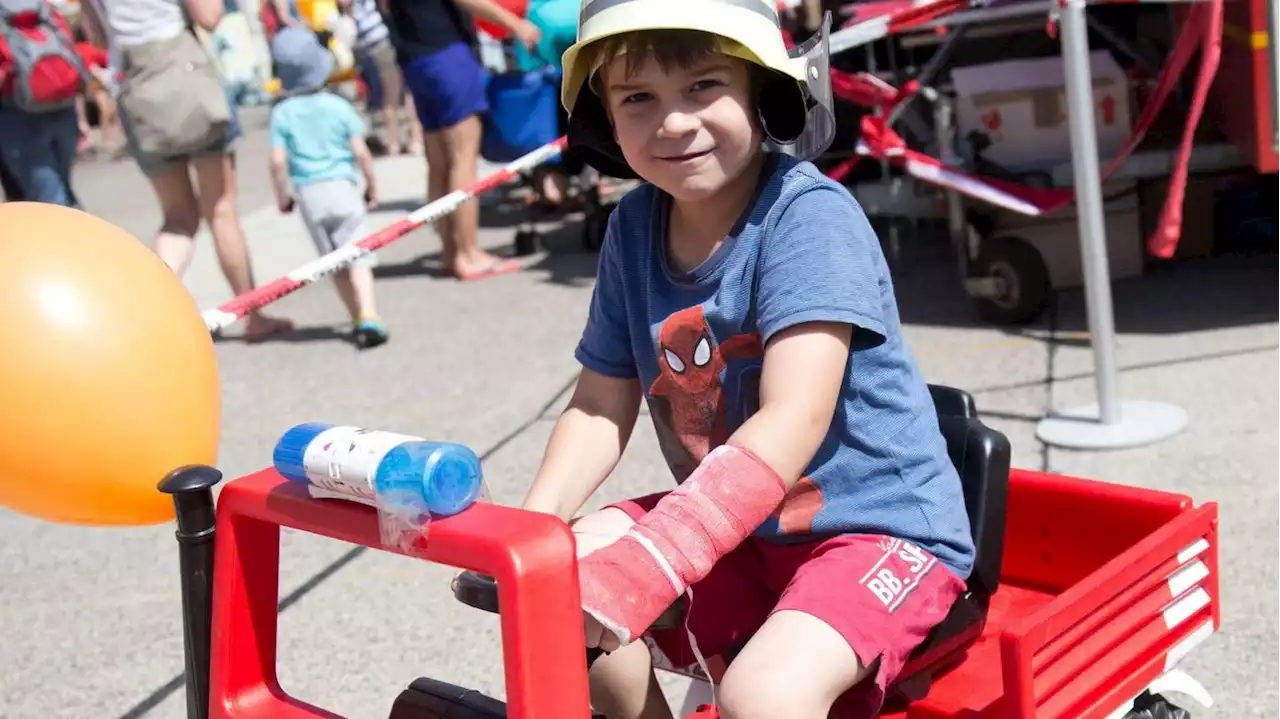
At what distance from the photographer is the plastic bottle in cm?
142

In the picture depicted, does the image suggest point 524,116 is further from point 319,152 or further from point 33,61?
point 33,61

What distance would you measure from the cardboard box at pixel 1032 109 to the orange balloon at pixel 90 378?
3.51 m

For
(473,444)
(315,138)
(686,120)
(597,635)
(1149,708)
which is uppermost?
(686,120)

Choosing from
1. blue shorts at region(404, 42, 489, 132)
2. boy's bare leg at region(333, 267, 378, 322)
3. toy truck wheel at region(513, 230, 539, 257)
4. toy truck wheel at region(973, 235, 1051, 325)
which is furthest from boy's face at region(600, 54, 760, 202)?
toy truck wheel at region(513, 230, 539, 257)

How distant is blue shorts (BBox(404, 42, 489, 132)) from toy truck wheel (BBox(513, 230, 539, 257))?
1.02 metres

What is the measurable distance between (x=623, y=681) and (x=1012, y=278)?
3043mm

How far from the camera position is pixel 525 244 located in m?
7.18

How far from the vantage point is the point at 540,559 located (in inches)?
54.1

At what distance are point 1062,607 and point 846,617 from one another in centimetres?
26

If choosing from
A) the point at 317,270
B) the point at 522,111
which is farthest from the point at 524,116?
the point at 317,270

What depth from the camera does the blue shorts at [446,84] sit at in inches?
241

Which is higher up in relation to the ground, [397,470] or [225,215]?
[397,470]

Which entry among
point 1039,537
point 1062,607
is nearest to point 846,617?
point 1062,607

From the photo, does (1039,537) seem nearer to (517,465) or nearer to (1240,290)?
(517,465)
